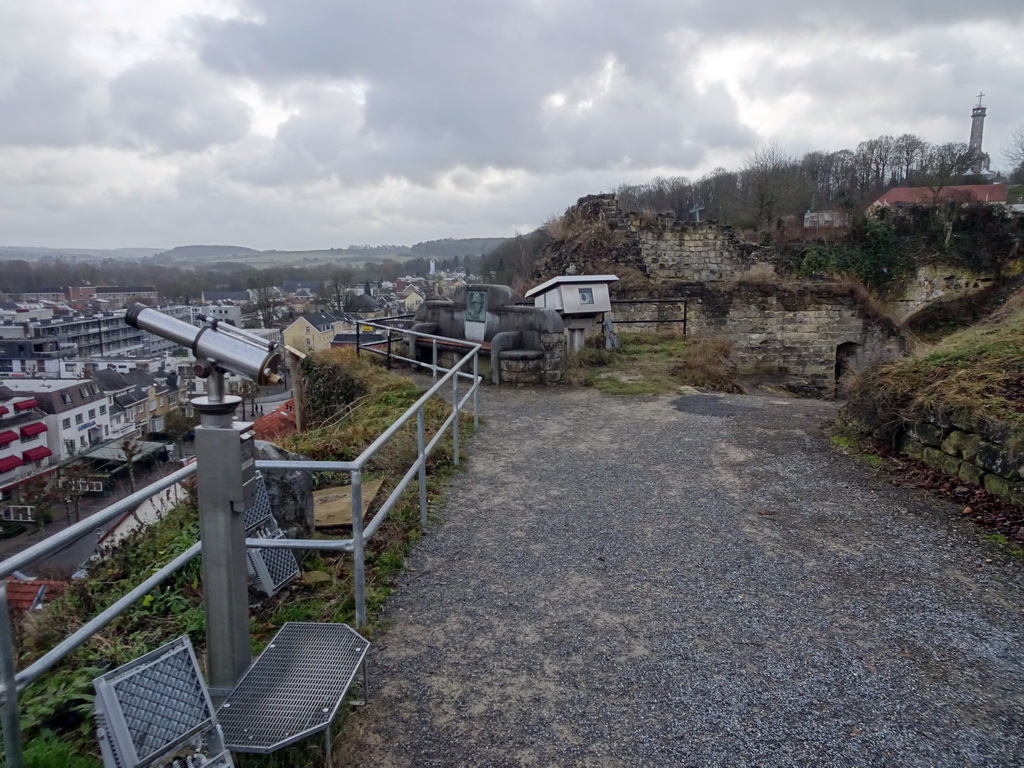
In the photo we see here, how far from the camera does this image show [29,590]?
4680 millimetres

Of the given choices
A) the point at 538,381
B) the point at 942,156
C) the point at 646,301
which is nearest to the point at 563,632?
the point at 538,381

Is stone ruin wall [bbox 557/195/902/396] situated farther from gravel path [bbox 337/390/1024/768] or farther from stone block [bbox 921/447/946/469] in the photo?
gravel path [bbox 337/390/1024/768]

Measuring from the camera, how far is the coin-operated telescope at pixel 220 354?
2373mm

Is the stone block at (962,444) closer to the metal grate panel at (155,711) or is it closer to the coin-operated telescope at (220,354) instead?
the coin-operated telescope at (220,354)

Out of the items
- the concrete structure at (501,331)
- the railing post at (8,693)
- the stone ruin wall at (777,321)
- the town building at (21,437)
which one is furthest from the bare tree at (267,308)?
the railing post at (8,693)

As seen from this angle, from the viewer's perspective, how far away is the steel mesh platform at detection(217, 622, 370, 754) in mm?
2266

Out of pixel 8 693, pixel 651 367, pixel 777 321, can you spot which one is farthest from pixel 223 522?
pixel 777 321

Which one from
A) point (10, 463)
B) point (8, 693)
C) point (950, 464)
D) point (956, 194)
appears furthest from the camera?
point (956, 194)

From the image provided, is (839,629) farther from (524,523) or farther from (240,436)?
(240,436)

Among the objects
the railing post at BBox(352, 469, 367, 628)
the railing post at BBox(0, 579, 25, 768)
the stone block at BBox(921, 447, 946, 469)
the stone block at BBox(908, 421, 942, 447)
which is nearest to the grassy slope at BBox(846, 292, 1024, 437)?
the stone block at BBox(908, 421, 942, 447)

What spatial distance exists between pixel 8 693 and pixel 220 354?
1133mm

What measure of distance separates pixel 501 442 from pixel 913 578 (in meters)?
4.10

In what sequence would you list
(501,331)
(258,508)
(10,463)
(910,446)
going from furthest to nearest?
(10,463), (501,331), (910,446), (258,508)

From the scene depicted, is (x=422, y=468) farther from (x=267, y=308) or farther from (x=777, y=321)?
(x=267, y=308)
